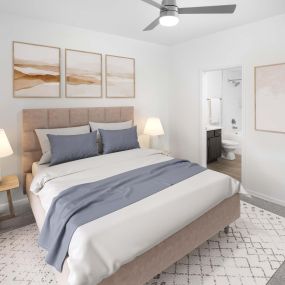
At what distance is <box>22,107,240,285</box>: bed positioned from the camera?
1627 millimetres

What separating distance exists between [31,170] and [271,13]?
3.86 m

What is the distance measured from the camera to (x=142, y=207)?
178 centimetres

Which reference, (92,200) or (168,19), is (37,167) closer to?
(92,200)

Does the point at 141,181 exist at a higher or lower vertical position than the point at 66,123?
lower

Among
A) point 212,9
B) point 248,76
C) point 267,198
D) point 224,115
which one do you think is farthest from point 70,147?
point 224,115

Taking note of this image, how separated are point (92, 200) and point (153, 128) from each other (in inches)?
99.7

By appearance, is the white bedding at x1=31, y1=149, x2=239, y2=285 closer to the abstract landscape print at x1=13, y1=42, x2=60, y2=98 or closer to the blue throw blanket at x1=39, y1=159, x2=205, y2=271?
the blue throw blanket at x1=39, y1=159, x2=205, y2=271

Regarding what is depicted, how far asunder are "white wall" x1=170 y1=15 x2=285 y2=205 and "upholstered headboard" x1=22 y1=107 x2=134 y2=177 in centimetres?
179

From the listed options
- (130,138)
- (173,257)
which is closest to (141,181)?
(173,257)

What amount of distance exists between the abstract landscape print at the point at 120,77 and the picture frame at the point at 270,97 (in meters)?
2.07

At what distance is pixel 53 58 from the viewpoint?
338 cm

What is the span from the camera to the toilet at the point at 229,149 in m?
5.39

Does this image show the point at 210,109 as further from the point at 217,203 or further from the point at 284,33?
the point at 217,203

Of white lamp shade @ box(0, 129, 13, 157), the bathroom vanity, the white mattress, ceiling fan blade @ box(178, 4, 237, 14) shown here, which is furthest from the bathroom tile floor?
white lamp shade @ box(0, 129, 13, 157)
